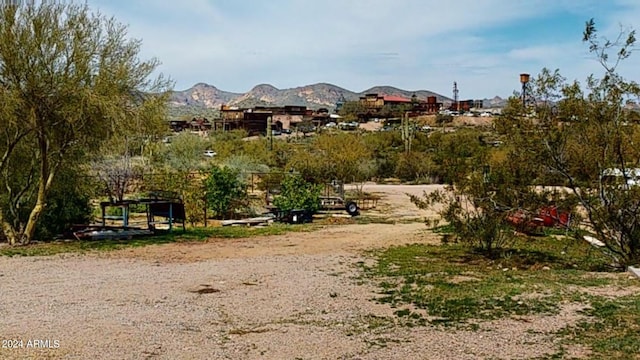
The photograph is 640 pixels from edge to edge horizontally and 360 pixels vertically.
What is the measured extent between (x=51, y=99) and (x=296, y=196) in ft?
38.0

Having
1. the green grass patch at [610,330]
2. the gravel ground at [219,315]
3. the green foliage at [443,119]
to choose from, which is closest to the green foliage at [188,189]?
the gravel ground at [219,315]

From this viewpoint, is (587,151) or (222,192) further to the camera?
(222,192)

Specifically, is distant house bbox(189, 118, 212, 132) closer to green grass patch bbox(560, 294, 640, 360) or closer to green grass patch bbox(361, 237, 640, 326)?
green grass patch bbox(361, 237, 640, 326)

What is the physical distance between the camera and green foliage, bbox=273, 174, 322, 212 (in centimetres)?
2538

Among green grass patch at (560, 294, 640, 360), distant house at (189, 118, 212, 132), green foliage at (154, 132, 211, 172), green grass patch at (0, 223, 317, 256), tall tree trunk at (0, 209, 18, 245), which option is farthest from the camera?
distant house at (189, 118, 212, 132)

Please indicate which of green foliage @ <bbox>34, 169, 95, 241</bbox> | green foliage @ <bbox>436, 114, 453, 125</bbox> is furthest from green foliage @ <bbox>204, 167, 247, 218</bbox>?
green foliage @ <bbox>436, 114, 453, 125</bbox>

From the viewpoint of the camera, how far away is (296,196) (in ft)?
84.2

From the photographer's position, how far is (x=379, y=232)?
20.8 m

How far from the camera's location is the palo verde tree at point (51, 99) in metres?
15.2

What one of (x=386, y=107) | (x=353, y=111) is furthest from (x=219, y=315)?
(x=386, y=107)

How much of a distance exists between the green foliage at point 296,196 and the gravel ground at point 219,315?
34.4 feet

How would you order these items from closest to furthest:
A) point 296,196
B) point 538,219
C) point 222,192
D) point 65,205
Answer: point 538,219, point 65,205, point 222,192, point 296,196

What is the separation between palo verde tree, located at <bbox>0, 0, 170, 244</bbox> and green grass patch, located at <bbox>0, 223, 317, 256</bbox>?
42.1 inches

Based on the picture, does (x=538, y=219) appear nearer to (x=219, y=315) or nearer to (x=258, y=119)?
(x=219, y=315)
